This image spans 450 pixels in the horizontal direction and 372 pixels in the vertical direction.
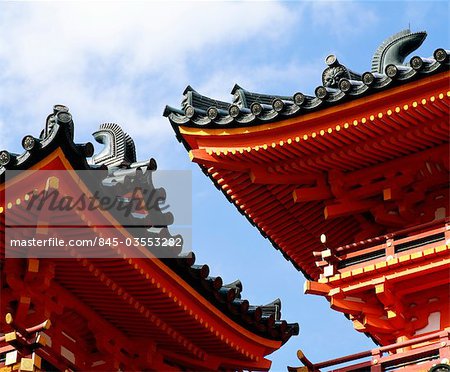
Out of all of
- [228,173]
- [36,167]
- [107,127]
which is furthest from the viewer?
[107,127]

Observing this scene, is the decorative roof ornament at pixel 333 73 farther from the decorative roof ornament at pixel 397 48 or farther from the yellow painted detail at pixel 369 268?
the yellow painted detail at pixel 369 268

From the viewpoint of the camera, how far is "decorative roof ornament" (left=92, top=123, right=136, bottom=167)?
21672 millimetres

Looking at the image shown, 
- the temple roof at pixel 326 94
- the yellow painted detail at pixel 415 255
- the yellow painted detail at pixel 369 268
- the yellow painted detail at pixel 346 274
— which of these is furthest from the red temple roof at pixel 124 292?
the yellow painted detail at pixel 415 255

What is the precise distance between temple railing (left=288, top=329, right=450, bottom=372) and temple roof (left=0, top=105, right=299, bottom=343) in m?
2.25

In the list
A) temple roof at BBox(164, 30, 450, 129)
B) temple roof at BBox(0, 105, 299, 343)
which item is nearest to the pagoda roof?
temple roof at BBox(164, 30, 450, 129)

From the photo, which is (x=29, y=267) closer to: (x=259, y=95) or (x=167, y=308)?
(x=167, y=308)

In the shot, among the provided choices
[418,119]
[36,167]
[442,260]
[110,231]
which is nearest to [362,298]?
[442,260]

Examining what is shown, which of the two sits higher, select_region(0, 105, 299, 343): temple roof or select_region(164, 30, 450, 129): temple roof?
select_region(164, 30, 450, 129): temple roof

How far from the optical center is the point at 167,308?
19703 millimetres

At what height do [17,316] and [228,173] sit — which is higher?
[228,173]

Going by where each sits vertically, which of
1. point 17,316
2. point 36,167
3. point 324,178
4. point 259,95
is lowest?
point 17,316

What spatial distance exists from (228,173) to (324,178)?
1553mm

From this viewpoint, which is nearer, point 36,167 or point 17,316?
point 36,167

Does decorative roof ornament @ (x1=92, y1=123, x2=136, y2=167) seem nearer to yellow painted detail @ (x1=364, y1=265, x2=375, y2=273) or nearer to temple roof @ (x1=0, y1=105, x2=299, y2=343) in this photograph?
temple roof @ (x1=0, y1=105, x2=299, y2=343)
